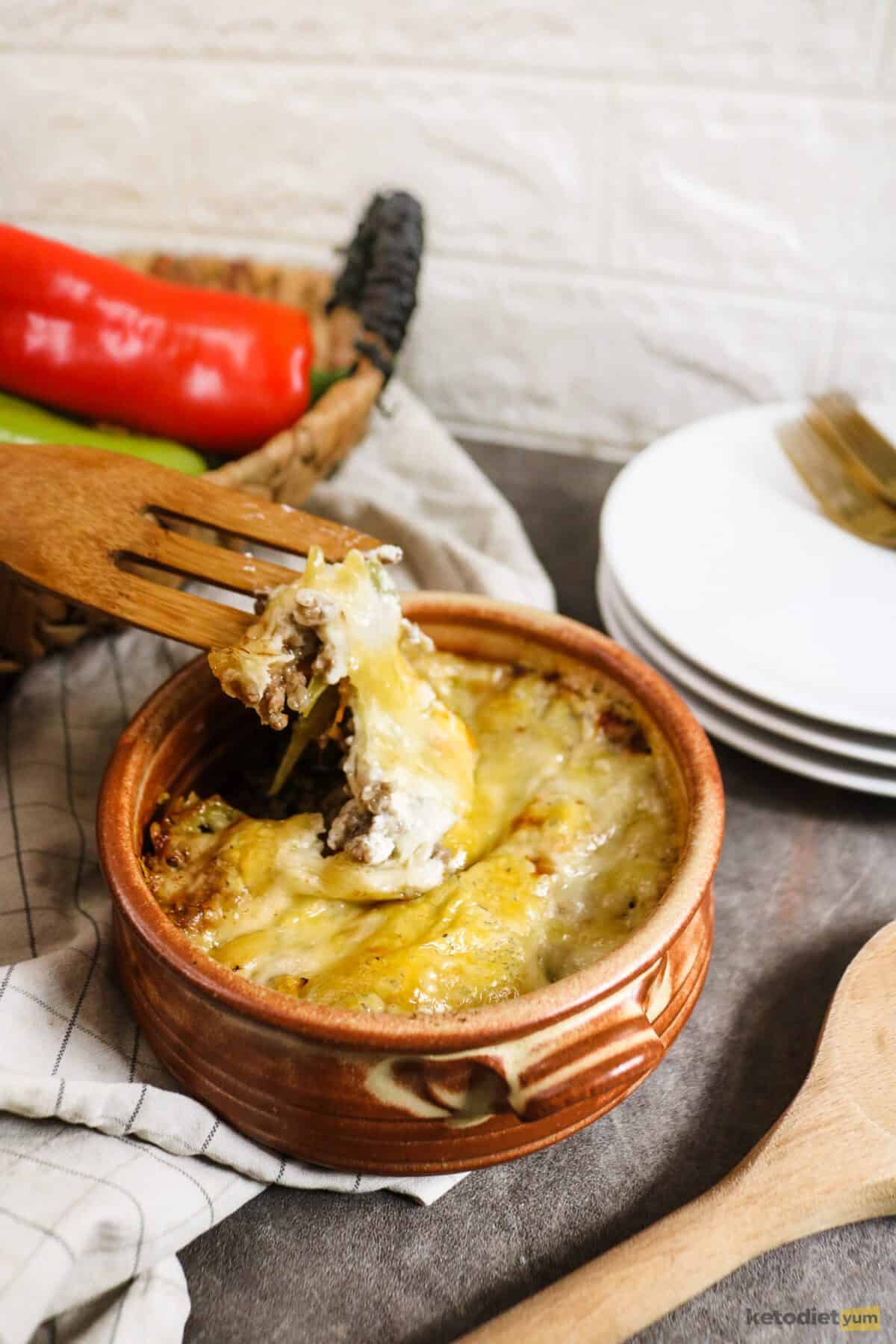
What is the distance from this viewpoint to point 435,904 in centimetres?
84

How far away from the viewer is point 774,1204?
2.46ft

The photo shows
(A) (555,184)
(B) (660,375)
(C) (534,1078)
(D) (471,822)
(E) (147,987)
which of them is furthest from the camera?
(B) (660,375)

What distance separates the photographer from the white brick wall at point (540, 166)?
158 centimetres

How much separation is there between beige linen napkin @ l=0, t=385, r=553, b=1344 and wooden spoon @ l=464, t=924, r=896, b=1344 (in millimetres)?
139

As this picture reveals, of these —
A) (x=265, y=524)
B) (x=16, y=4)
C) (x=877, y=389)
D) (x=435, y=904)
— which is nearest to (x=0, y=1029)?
(x=435, y=904)

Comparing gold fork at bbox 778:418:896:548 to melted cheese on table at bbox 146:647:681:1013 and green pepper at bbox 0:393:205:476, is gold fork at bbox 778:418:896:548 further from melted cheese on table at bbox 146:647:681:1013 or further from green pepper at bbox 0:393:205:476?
green pepper at bbox 0:393:205:476

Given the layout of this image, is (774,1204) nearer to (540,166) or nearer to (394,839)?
(394,839)

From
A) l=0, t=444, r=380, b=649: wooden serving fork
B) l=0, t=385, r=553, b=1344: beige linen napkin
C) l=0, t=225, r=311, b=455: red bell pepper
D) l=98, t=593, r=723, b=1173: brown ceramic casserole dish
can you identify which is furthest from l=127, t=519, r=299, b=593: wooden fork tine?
l=0, t=225, r=311, b=455: red bell pepper

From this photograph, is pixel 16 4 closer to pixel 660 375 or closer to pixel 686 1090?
pixel 660 375

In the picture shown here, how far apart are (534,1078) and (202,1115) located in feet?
0.81

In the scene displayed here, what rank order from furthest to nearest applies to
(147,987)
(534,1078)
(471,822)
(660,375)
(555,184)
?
(660,375)
(555,184)
(471,822)
(147,987)
(534,1078)

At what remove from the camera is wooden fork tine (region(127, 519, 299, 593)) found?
926 millimetres

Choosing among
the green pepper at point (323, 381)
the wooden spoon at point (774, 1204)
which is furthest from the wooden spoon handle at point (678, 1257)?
the green pepper at point (323, 381)

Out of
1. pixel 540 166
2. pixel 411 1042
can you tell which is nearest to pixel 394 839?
pixel 411 1042
